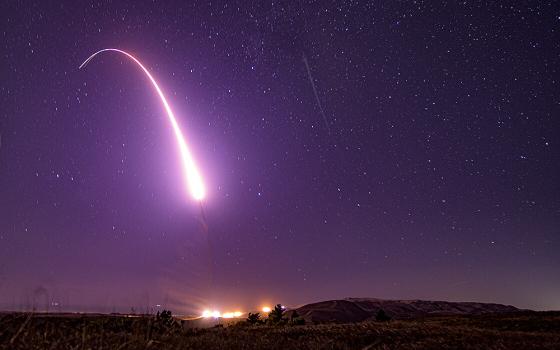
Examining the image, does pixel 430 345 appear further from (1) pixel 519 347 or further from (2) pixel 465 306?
(2) pixel 465 306

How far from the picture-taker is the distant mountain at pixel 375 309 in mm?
126125

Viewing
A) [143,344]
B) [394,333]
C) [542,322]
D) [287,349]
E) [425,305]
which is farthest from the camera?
[425,305]

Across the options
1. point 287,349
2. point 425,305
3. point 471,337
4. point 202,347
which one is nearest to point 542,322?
point 471,337

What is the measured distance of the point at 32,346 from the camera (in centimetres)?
702

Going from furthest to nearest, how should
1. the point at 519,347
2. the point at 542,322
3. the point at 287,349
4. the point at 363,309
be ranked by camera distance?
the point at 363,309 → the point at 542,322 → the point at 519,347 → the point at 287,349

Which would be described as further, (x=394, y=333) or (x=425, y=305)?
(x=425, y=305)

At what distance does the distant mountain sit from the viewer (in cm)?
12612

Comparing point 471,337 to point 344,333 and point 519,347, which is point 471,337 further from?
point 344,333

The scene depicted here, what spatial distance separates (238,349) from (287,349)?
1.60 metres

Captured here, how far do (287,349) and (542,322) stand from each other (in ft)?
77.3

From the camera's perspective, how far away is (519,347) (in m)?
13.7


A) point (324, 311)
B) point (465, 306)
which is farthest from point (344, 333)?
point (465, 306)

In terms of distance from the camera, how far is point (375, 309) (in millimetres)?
148500

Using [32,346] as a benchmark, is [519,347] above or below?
below
